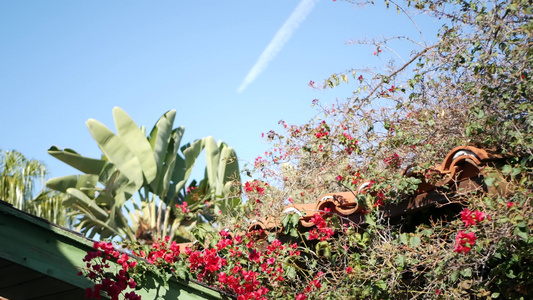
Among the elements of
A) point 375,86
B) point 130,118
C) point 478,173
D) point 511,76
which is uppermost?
point 130,118

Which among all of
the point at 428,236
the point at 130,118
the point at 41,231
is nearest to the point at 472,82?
the point at 428,236

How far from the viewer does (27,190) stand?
14039 mm

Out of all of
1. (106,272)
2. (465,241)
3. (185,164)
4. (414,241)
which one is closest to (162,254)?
(106,272)

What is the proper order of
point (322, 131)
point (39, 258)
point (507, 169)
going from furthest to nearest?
point (322, 131) < point (507, 169) < point (39, 258)

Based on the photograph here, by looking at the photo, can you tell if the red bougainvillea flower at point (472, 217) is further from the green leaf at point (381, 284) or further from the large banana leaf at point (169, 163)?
the large banana leaf at point (169, 163)

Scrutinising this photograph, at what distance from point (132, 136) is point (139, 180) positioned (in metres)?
1.05

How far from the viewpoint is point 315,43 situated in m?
6.52

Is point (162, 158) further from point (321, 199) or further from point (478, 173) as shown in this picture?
point (478, 173)

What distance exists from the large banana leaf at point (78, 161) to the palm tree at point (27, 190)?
2.16 metres

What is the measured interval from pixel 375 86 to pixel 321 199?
199 centimetres

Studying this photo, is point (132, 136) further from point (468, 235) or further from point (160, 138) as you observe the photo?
point (468, 235)

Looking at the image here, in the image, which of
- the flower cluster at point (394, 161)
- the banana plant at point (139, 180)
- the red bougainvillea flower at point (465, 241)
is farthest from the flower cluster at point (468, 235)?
the banana plant at point (139, 180)

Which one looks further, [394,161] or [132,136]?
[132,136]

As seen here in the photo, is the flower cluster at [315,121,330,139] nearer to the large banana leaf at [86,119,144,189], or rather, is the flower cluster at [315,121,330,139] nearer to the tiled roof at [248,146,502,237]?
the tiled roof at [248,146,502,237]
